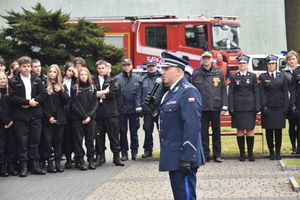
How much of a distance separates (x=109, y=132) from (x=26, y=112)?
76.4 inches

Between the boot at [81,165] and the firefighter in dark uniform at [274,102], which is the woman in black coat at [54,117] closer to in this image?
the boot at [81,165]

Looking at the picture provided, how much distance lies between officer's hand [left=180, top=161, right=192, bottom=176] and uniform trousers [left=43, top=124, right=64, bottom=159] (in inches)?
267

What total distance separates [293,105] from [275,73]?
29.9 inches

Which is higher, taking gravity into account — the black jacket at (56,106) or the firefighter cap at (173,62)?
the firefighter cap at (173,62)

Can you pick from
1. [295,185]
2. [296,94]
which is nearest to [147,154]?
[296,94]

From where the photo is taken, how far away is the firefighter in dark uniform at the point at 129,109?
16.7m

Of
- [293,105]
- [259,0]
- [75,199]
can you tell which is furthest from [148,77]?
[259,0]

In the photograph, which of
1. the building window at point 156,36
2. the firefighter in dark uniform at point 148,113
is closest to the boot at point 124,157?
the firefighter in dark uniform at point 148,113

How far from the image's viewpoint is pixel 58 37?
81.9 ft

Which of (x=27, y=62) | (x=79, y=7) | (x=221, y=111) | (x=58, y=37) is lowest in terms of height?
(x=221, y=111)

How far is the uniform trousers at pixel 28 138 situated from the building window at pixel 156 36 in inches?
742

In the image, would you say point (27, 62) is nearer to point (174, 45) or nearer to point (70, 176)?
point (70, 176)

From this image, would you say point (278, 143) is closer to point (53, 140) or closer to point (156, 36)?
point (53, 140)

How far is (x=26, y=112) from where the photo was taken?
1479cm
